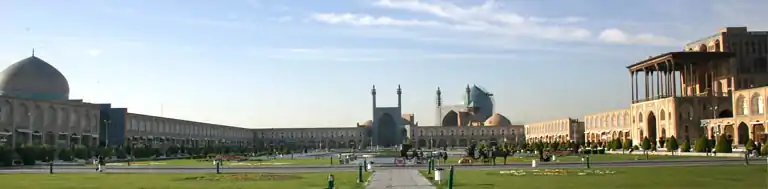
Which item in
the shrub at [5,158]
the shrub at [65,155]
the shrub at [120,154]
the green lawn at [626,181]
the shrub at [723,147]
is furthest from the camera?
the shrub at [120,154]

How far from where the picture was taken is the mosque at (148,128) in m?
67.7

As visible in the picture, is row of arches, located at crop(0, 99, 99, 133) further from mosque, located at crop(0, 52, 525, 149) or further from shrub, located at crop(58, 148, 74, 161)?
shrub, located at crop(58, 148, 74, 161)

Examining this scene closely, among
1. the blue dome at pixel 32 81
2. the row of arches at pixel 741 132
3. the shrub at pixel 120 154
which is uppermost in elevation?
the blue dome at pixel 32 81

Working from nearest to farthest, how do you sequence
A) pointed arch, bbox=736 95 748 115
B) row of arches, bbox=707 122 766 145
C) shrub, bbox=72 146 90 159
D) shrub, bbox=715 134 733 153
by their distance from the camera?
shrub, bbox=715 134 733 153, shrub, bbox=72 146 90 159, row of arches, bbox=707 122 766 145, pointed arch, bbox=736 95 748 115

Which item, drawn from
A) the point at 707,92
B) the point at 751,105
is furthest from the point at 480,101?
the point at 751,105

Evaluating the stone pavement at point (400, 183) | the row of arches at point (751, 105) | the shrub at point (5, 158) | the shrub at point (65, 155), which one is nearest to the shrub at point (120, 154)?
the shrub at point (65, 155)

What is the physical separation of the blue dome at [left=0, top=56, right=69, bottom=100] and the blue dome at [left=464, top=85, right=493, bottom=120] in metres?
118

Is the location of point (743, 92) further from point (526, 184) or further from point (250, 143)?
point (250, 143)

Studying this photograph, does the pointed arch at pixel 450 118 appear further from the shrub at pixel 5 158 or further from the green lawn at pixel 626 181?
the green lawn at pixel 626 181

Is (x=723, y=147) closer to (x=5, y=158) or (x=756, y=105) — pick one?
(x=756, y=105)

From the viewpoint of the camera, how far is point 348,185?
23469mm

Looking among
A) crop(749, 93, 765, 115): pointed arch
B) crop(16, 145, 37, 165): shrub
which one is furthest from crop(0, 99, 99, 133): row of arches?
crop(749, 93, 765, 115): pointed arch

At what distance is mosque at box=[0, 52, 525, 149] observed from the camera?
6769cm

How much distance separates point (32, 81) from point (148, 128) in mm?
16785
